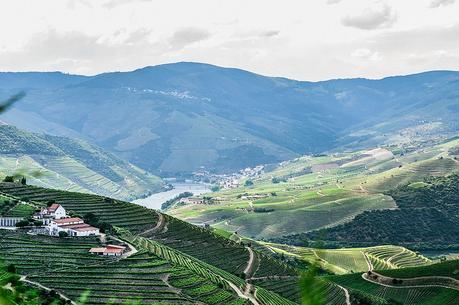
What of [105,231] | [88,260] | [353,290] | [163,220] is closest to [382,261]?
[353,290]

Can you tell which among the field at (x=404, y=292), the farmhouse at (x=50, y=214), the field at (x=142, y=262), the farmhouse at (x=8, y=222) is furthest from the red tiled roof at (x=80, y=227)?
the field at (x=404, y=292)

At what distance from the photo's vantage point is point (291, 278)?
8888cm

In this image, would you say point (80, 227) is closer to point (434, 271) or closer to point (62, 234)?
point (62, 234)

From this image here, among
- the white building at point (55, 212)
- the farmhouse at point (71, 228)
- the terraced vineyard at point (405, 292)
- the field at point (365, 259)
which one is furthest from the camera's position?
the field at point (365, 259)

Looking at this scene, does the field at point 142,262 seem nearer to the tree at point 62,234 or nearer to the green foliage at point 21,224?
the tree at point 62,234

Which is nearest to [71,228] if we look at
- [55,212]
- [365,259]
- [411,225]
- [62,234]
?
[62,234]

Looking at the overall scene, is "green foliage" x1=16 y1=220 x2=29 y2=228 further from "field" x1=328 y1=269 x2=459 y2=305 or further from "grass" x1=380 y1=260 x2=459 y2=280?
"grass" x1=380 y1=260 x2=459 y2=280

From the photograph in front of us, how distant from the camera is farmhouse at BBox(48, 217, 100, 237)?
73.6 meters

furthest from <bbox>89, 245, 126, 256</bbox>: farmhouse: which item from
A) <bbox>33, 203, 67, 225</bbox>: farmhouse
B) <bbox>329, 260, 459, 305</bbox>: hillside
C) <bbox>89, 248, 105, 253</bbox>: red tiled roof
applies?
<bbox>329, 260, 459, 305</bbox>: hillside

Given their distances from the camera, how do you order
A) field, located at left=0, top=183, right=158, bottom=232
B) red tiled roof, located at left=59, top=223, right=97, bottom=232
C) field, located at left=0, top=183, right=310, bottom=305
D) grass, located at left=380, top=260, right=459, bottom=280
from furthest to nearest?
grass, located at left=380, top=260, right=459, bottom=280 < field, located at left=0, top=183, right=158, bottom=232 < red tiled roof, located at left=59, top=223, right=97, bottom=232 < field, located at left=0, top=183, right=310, bottom=305

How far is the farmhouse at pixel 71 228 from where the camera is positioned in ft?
241

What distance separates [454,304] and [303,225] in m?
90.4

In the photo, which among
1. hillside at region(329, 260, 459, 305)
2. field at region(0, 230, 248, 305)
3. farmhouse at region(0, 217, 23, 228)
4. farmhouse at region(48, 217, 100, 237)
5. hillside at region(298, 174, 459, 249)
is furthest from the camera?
hillside at region(298, 174, 459, 249)

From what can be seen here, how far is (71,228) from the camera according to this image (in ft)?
243
